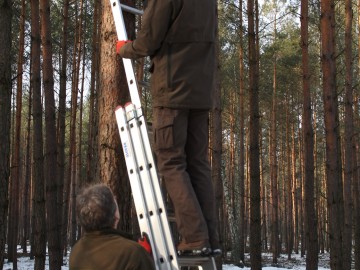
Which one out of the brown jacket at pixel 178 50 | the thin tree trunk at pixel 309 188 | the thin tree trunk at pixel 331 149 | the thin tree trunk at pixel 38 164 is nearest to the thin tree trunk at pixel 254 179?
the thin tree trunk at pixel 331 149

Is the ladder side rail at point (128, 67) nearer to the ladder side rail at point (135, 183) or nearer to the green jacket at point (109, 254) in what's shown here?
the ladder side rail at point (135, 183)

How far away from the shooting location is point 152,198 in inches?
108

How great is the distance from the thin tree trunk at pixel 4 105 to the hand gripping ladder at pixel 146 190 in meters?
3.38

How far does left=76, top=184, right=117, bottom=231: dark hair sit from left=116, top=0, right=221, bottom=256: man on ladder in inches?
21.9

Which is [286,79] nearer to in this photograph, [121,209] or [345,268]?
[345,268]

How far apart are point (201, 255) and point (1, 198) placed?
3.91m

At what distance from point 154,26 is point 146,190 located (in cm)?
99

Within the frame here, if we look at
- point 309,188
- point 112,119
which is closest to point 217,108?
point 309,188

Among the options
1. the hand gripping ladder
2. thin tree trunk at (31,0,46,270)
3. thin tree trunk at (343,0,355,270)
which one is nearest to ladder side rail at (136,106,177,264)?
the hand gripping ladder

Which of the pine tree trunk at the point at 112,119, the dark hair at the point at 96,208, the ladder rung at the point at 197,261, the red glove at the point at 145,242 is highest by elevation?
the pine tree trunk at the point at 112,119

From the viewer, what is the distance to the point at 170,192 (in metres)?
2.81

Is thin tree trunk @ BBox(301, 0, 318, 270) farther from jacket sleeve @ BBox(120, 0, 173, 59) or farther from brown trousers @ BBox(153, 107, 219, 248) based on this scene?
jacket sleeve @ BBox(120, 0, 173, 59)

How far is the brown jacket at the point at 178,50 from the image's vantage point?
2895 millimetres

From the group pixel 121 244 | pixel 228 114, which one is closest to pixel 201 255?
pixel 121 244
